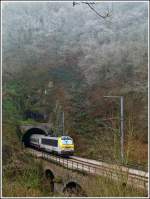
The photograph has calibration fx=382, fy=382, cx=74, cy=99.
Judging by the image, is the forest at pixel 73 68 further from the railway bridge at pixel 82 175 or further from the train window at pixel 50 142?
the railway bridge at pixel 82 175

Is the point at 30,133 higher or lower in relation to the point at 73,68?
lower

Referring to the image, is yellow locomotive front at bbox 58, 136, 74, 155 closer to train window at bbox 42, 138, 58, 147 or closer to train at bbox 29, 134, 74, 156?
train at bbox 29, 134, 74, 156

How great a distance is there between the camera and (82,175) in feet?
54.3

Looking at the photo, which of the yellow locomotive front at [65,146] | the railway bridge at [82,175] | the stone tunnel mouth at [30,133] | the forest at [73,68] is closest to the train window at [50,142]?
the yellow locomotive front at [65,146]

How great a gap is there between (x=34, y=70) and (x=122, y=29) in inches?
382

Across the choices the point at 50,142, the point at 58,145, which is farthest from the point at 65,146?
the point at 50,142

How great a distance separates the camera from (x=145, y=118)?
2694 centimetres

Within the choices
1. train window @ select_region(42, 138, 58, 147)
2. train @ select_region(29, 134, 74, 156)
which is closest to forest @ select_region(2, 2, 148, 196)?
train @ select_region(29, 134, 74, 156)

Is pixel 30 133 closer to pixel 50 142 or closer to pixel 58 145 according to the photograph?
pixel 50 142

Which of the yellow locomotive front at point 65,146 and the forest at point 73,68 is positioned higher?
the forest at point 73,68

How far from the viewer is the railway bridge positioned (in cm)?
665

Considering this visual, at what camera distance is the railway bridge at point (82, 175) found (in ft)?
21.8

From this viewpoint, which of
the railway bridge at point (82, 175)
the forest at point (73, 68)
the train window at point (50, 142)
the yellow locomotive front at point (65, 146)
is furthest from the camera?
the forest at point (73, 68)

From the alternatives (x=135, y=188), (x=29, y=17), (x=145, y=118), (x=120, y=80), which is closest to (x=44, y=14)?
(x=29, y=17)
